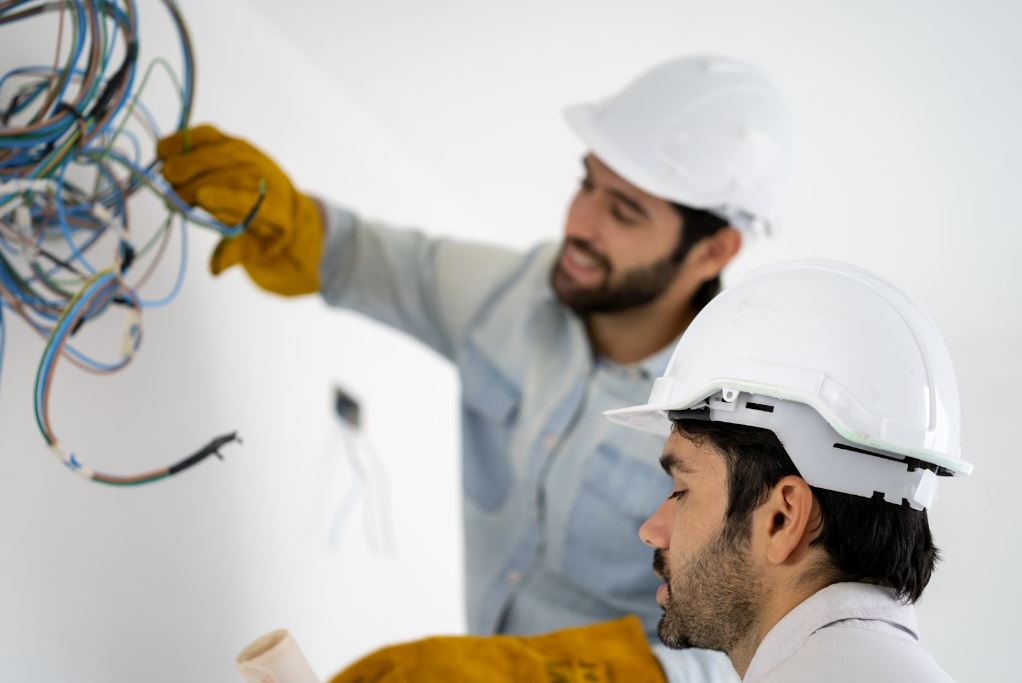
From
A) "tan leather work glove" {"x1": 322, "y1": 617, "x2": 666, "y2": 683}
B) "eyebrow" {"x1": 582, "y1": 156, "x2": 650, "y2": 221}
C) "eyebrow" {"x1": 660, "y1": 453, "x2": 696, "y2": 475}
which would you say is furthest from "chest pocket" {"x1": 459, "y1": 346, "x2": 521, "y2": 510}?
"eyebrow" {"x1": 660, "y1": 453, "x2": 696, "y2": 475}

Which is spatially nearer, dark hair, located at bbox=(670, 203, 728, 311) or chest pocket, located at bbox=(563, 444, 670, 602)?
chest pocket, located at bbox=(563, 444, 670, 602)

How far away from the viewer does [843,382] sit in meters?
1.07

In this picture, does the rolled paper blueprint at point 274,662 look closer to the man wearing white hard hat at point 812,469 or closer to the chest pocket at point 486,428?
the man wearing white hard hat at point 812,469

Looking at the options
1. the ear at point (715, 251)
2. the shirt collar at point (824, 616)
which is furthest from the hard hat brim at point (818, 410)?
the ear at point (715, 251)

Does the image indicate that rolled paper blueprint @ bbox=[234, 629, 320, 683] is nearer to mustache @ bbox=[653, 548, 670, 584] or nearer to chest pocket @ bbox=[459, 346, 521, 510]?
mustache @ bbox=[653, 548, 670, 584]

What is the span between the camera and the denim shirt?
1.85 meters

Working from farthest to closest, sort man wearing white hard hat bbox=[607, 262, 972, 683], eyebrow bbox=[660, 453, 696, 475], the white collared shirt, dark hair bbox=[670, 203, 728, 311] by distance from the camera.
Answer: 1. dark hair bbox=[670, 203, 728, 311]
2. eyebrow bbox=[660, 453, 696, 475]
3. man wearing white hard hat bbox=[607, 262, 972, 683]
4. the white collared shirt

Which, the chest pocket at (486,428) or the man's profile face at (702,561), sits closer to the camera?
the man's profile face at (702,561)

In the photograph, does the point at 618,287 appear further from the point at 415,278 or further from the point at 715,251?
the point at 415,278

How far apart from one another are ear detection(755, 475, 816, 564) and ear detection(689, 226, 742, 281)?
3.06 ft

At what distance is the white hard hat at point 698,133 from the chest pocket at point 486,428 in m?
0.48

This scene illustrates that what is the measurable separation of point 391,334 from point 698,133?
1.19m

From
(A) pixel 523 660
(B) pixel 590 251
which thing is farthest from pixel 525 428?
(A) pixel 523 660

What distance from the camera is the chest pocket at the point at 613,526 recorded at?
1.82 meters
